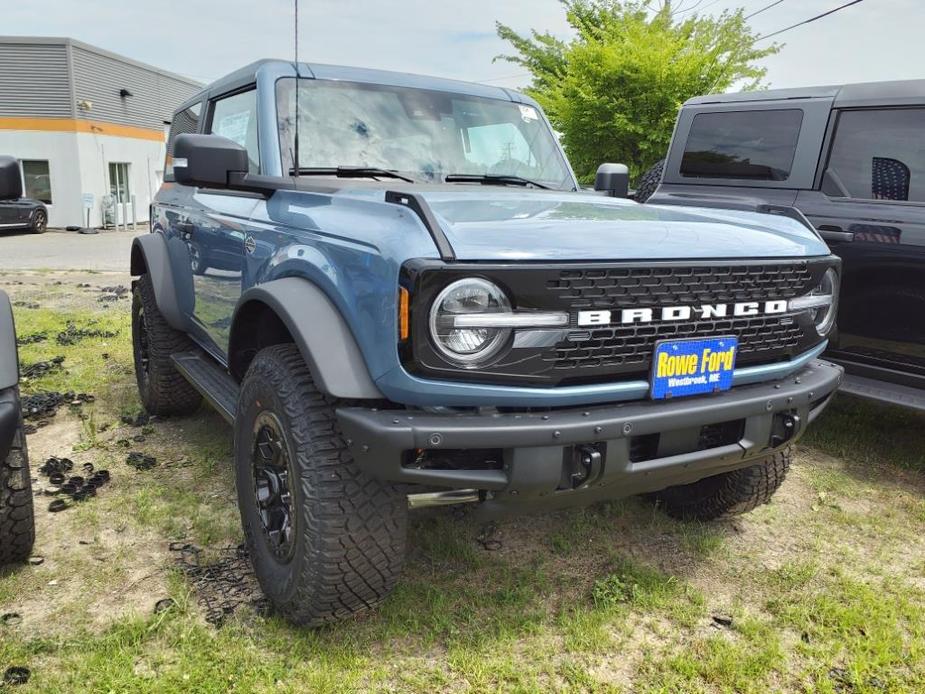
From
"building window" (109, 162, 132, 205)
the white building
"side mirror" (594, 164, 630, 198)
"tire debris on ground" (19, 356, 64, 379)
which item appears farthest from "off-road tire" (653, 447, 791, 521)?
"building window" (109, 162, 132, 205)

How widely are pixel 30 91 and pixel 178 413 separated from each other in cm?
2241

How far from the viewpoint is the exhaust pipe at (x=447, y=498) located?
7.19 feet

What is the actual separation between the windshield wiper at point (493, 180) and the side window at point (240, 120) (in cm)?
84

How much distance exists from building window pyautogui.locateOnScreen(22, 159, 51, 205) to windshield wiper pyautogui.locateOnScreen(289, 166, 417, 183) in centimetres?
2331

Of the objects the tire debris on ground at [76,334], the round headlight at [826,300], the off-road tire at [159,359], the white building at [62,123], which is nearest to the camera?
the round headlight at [826,300]

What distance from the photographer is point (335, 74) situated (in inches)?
130

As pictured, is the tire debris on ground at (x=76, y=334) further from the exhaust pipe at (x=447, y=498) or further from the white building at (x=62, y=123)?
the white building at (x=62, y=123)

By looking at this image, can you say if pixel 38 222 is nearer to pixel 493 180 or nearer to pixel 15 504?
pixel 15 504

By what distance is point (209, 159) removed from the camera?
2770mm

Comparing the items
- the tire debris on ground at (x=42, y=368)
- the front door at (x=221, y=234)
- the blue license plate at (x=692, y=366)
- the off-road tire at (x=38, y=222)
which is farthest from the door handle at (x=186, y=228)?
the off-road tire at (x=38, y=222)

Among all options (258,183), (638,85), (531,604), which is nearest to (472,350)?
(531,604)

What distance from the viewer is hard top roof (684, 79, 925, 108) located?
3.96 metres

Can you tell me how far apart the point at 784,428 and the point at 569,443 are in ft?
3.02

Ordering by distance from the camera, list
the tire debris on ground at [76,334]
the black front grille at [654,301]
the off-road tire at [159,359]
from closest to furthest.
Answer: the black front grille at [654,301] < the off-road tire at [159,359] < the tire debris on ground at [76,334]
